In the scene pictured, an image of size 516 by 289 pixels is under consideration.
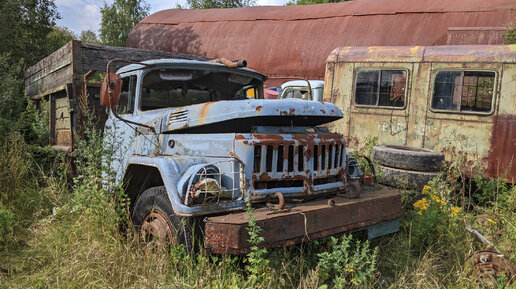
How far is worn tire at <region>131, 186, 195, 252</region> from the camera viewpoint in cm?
274

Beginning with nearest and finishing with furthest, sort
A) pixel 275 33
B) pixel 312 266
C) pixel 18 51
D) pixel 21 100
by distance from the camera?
1. pixel 312 266
2. pixel 21 100
3. pixel 18 51
4. pixel 275 33

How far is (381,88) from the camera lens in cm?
706

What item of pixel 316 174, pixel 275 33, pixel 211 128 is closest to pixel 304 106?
pixel 316 174

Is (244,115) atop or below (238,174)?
atop

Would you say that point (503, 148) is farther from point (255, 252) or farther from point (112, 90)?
point (112, 90)

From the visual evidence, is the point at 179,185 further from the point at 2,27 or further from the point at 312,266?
the point at 2,27

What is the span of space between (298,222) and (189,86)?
86.6 inches

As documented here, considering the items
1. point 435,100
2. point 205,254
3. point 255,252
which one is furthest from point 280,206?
point 435,100

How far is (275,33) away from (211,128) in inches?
494

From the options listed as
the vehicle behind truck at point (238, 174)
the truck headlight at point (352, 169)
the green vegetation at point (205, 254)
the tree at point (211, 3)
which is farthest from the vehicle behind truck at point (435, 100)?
the tree at point (211, 3)

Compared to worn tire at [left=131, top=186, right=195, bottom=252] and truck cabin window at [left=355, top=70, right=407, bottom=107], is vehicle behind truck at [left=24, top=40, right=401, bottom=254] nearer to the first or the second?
worn tire at [left=131, top=186, right=195, bottom=252]

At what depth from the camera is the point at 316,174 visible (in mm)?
3129

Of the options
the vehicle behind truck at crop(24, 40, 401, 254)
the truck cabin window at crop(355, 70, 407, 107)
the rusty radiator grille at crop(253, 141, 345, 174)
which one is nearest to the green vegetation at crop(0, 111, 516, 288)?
the vehicle behind truck at crop(24, 40, 401, 254)

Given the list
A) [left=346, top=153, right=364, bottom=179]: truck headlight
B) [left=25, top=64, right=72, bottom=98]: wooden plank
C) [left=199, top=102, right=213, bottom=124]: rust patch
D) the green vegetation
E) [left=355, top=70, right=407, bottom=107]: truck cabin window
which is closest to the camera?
the green vegetation
